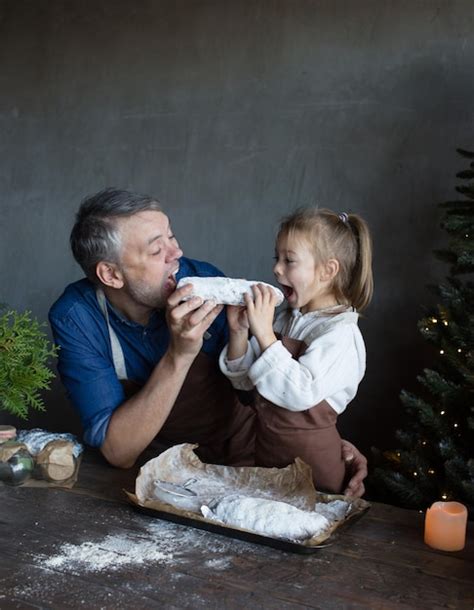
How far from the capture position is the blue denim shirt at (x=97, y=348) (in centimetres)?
244

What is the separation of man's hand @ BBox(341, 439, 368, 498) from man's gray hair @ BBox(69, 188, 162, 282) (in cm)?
95

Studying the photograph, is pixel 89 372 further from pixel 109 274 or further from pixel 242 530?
pixel 242 530

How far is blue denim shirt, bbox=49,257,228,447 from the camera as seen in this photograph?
244 cm

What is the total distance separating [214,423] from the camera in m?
2.72

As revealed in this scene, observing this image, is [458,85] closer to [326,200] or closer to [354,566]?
[326,200]

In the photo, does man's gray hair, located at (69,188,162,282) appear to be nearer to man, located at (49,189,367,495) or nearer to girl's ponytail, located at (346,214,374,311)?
man, located at (49,189,367,495)

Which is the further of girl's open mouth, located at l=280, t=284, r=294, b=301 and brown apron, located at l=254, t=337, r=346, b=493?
girl's open mouth, located at l=280, t=284, r=294, b=301

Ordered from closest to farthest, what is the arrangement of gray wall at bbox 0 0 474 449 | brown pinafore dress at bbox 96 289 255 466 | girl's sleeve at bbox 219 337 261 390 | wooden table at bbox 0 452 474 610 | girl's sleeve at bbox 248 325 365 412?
wooden table at bbox 0 452 474 610 < girl's sleeve at bbox 248 325 365 412 < girl's sleeve at bbox 219 337 261 390 < brown pinafore dress at bbox 96 289 255 466 < gray wall at bbox 0 0 474 449

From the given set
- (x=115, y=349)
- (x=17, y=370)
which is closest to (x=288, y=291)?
(x=115, y=349)

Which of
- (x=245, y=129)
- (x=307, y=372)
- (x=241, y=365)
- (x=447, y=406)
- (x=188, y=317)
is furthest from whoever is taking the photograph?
(x=245, y=129)

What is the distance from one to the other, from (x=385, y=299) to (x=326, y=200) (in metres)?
0.54

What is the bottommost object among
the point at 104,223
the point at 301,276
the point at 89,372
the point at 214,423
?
the point at 214,423

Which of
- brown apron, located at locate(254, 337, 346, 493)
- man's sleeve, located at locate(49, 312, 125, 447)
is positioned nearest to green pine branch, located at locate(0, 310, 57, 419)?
man's sleeve, located at locate(49, 312, 125, 447)

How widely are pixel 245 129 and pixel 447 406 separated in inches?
69.7
